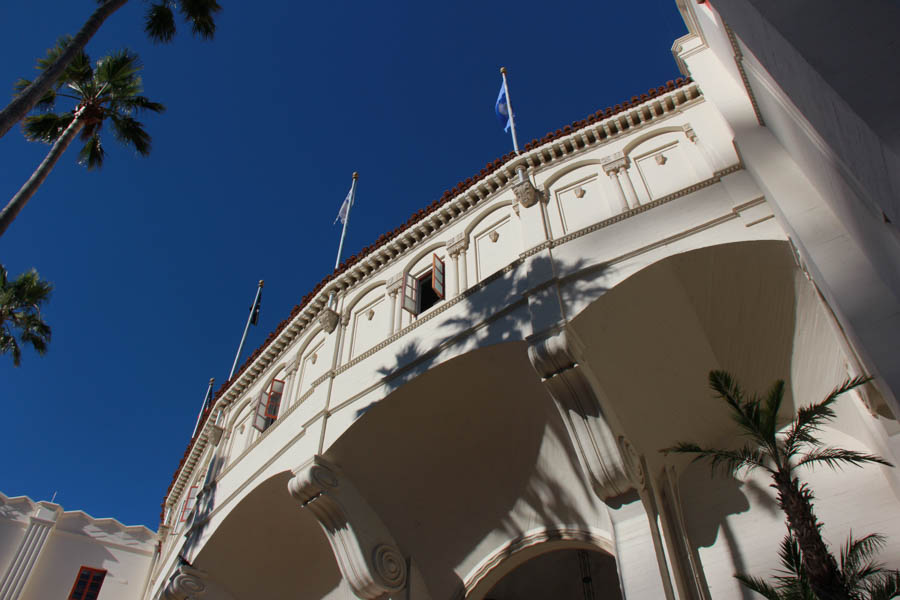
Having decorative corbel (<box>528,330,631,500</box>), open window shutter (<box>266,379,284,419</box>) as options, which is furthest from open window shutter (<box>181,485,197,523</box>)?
decorative corbel (<box>528,330,631,500</box>)

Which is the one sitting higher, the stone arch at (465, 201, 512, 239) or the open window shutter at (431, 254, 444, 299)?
the stone arch at (465, 201, 512, 239)

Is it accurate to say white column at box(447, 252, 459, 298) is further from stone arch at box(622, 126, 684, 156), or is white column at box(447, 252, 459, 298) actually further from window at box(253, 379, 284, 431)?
window at box(253, 379, 284, 431)

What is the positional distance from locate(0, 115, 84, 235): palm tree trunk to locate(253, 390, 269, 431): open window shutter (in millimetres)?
6496

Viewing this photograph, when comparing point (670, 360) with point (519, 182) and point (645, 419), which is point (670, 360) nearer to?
point (645, 419)

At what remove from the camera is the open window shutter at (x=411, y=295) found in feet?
41.1

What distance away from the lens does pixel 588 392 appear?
900 centimetres

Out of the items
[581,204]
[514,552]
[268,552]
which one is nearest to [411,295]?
[581,204]

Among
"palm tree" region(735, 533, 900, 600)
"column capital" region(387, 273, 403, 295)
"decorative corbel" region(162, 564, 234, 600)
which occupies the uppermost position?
"column capital" region(387, 273, 403, 295)

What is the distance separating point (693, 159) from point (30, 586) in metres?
20.6

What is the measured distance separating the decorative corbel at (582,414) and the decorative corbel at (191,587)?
9.37m

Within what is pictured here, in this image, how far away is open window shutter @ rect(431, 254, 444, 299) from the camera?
12.5 meters

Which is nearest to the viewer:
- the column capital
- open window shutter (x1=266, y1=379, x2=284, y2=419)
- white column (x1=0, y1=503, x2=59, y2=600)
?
the column capital

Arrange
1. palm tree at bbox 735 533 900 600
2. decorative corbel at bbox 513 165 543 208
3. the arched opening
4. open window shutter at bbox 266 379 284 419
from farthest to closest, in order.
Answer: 1. open window shutter at bbox 266 379 284 419
2. the arched opening
3. decorative corbel at bbox 513 165 543 208
4. palm tree at bbox 735 533 900 600

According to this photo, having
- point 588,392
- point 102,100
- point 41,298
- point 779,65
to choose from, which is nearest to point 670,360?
point 588,392
